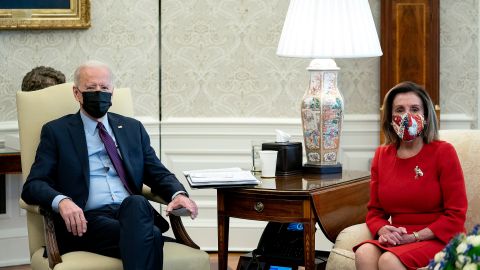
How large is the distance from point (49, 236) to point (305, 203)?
3.13 feet

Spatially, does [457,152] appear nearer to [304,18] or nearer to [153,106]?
[304,18]

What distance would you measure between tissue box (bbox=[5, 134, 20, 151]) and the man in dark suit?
3.27 feet

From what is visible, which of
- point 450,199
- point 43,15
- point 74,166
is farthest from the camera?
point 43,15

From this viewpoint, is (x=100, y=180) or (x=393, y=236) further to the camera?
(x=100, y=180)

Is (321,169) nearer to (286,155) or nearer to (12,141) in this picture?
(286,155)

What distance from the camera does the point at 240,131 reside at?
16.4 ft

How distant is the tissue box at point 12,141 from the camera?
4.48m

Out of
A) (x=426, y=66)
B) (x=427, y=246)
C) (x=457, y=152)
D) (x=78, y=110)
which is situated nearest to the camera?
(x=427, y=246)

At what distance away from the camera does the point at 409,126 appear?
3135 millimetres

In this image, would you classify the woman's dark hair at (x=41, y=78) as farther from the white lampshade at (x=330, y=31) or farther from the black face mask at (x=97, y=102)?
the white lampshade at (x=330, y=31)

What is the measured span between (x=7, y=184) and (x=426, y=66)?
2.35 m

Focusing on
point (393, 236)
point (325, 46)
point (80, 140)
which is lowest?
point (393, 236)

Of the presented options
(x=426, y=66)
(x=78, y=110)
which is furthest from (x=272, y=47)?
(x=78, y=110)

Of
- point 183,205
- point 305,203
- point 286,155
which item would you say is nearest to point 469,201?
point 305,203
